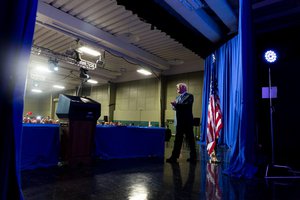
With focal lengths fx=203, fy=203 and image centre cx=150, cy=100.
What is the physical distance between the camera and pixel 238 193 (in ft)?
6.53

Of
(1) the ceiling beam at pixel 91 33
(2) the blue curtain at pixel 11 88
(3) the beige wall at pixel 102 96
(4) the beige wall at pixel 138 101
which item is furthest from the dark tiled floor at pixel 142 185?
(3) the beige wall at pixel 102 96

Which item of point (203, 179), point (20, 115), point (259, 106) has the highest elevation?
→ point (259, 106)

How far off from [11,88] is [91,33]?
212 inches

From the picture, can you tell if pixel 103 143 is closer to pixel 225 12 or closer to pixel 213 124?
pixel 213 124

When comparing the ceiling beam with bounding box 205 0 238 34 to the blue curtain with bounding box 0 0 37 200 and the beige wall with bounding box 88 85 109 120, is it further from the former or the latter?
the beige wall with bounding box 88 85 109 120

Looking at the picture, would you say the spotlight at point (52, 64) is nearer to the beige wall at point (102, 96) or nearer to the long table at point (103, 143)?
the beige wall at point (102, 96)

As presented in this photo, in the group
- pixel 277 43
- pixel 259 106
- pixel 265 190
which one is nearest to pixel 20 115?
pixel 265 190

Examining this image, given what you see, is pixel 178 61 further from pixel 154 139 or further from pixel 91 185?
pixel 91 185

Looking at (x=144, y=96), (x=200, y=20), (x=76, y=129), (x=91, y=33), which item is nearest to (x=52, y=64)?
(x=91, y=33)

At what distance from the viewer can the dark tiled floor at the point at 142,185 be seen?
71.6 inches

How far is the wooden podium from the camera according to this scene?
9.38 feet

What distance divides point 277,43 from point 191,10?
7.95 ft

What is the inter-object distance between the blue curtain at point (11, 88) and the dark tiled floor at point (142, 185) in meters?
0.53

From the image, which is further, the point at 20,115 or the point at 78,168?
the point at 78,168
